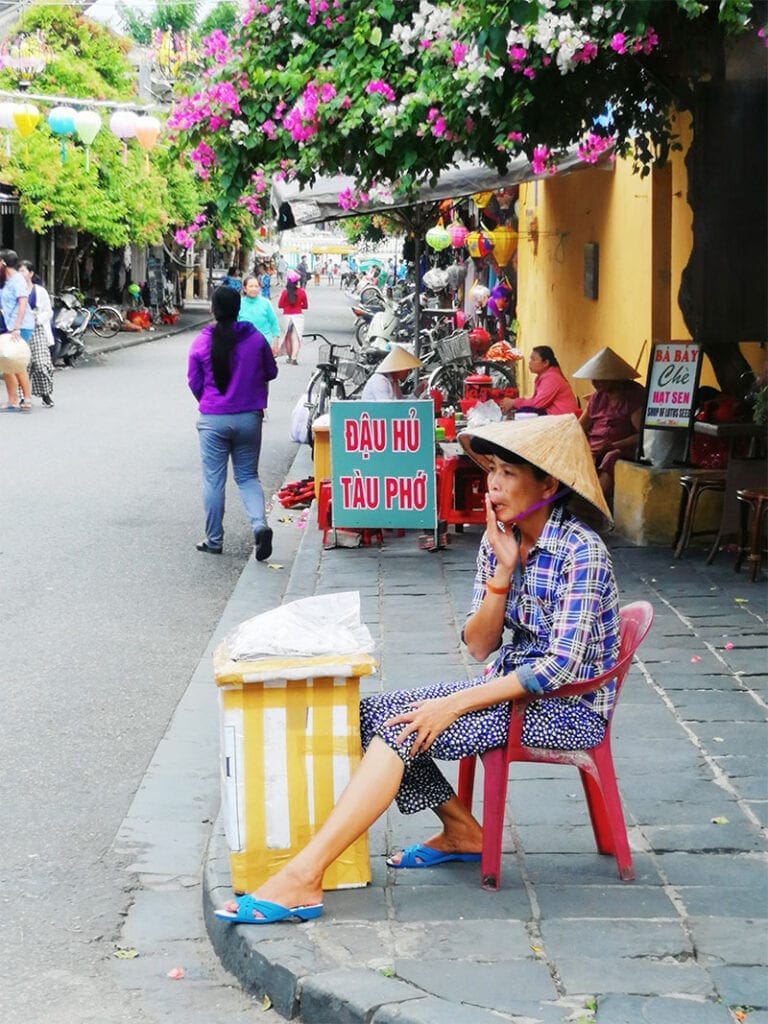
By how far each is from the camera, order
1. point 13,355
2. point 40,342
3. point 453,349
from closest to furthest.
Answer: point 13,355, point 453,349, point 40,342

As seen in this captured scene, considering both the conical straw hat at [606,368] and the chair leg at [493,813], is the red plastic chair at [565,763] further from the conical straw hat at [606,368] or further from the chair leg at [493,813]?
the conical straw hat at [606,368]

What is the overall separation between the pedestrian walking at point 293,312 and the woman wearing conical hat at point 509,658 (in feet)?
73.5

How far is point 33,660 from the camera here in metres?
7.55

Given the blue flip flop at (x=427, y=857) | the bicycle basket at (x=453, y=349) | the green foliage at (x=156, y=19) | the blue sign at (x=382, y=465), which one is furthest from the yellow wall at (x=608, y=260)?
the green foliage at (x=156, y=19)

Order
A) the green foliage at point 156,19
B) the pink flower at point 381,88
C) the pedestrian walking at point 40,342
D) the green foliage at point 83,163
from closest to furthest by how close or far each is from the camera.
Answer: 1. the pink flower at point 381,88
2. the pedestrian walking at point 40,342
3. the green foliage at point 83,163
4. the green foliage at point 156,19

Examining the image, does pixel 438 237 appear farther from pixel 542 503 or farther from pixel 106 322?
pixel 542 503

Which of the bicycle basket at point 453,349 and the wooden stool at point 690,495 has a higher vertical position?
the bicycle basket at point 453,349

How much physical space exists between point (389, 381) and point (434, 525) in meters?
1.99

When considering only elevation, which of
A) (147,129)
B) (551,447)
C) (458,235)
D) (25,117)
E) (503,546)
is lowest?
(503,546)

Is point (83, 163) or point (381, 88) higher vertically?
point (83, 163)

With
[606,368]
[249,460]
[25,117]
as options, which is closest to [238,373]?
[249,460]

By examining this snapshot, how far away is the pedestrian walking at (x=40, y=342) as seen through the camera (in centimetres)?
1928

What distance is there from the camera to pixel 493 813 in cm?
425

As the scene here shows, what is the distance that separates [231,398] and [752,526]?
3554mm
